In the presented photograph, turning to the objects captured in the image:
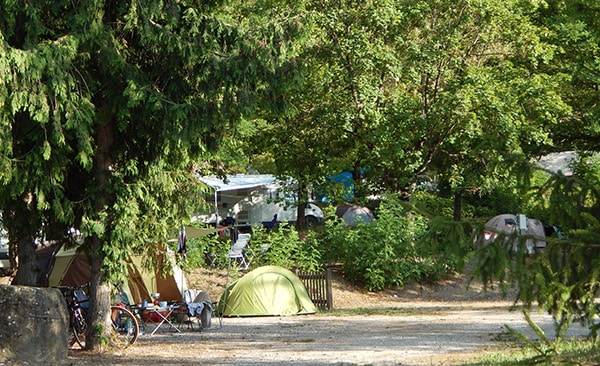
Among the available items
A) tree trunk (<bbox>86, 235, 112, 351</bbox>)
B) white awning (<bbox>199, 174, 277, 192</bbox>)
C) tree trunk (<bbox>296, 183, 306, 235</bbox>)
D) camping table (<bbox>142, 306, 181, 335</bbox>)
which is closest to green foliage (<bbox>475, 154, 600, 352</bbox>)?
tree trunk (<bbox>86, 235, 112, 351</bbox>)

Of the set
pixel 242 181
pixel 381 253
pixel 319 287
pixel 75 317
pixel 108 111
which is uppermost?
pixel 242 181

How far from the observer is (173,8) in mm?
11852

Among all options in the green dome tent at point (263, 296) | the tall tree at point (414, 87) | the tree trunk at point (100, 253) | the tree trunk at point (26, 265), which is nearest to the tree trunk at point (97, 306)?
the tree trunk at point (100, 253)

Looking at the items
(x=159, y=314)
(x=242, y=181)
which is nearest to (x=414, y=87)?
(x=242, y=181)

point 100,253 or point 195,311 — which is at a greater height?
point 100,253

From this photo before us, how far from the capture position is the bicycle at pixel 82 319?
522 inches

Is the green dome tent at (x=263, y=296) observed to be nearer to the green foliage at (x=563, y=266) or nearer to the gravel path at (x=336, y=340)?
the gravel path at (x=336, y=340)

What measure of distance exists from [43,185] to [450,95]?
1225cm

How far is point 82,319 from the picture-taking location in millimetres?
13508

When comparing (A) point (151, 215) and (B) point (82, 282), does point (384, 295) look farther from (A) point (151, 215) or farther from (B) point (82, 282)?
(A) point (151, 215)

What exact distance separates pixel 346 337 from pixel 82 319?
4.21m

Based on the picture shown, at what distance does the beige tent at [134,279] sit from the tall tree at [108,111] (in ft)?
16.7

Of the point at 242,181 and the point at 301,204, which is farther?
the point at 242,181

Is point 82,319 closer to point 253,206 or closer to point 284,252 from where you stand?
point 284,252
